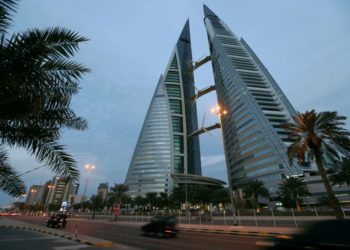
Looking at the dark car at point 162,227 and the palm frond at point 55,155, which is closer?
the palm frond at point 55,155

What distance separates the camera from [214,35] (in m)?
199

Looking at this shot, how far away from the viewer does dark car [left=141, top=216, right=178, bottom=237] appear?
57.4 ft

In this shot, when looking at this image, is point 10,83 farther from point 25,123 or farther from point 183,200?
point 183,200

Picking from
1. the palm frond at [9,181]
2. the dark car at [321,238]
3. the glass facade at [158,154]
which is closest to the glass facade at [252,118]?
the glass facade at [158,154]

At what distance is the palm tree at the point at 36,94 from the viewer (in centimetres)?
373

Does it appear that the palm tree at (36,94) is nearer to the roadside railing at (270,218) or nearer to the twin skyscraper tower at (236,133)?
the roadside railing at (270,218)

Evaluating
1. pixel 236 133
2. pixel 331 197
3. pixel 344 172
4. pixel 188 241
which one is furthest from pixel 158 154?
pixel 188 241

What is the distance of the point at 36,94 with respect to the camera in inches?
175

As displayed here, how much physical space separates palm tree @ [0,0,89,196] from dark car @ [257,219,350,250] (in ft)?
19.5

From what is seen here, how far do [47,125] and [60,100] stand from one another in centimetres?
76

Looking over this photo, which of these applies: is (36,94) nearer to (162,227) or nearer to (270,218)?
(162,227)

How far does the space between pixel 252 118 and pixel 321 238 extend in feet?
409

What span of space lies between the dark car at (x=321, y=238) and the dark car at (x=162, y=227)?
489 inches

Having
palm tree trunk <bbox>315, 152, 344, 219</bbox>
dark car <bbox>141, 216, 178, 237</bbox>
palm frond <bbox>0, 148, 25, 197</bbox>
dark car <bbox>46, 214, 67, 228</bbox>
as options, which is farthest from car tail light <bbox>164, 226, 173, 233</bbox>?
dark car <bbox>46, 214, 67, 228</bbox>
